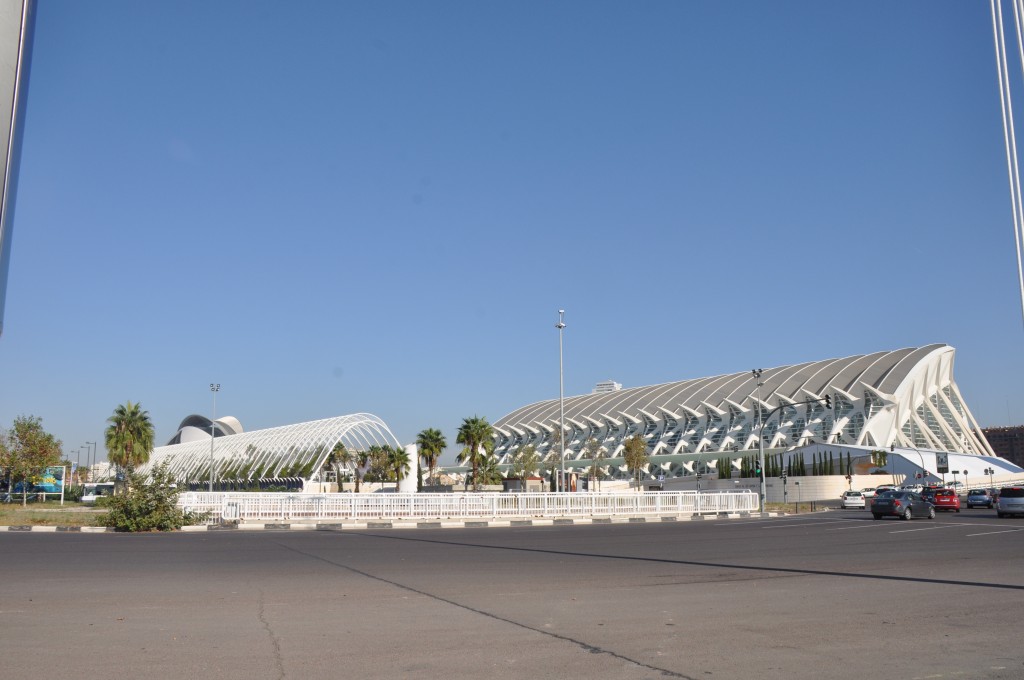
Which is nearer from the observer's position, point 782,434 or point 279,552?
point 279,552

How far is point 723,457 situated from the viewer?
331ft

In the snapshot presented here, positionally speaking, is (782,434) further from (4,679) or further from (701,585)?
(4,679)

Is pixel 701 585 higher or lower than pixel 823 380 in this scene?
lower

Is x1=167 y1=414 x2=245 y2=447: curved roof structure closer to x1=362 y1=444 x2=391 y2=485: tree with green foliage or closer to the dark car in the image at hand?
x1=362 y1=444 x2=391 y2=485: tree with green foliage

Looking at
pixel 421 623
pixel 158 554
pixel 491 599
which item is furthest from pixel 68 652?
pixel 158 554

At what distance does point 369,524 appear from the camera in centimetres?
3281

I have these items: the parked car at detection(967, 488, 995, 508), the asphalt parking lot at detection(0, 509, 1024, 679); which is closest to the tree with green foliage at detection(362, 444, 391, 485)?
the parked car at detection(967, 488, 995, 508)

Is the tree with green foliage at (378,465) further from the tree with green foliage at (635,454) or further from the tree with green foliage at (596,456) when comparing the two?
the tree with green foliage at (635,454)

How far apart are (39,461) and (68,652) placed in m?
60.9

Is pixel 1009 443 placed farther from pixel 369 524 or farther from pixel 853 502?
pixel 369 524

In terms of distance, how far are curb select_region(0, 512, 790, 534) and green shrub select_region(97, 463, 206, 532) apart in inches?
19.7

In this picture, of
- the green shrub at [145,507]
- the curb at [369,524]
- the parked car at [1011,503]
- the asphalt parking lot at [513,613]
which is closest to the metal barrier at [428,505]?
the curb at [369,524]

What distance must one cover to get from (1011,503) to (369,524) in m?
30.2

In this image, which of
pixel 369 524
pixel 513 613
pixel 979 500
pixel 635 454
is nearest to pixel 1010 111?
pixel 513 613
